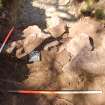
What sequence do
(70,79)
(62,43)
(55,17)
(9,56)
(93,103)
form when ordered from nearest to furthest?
(93,103)
(70,79)
(9,56)
(62,43)
(55,17)

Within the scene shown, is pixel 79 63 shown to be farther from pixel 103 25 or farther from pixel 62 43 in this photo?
pixel 103 25

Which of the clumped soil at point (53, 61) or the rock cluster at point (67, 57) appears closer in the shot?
the clumped soil at point (53, 61)

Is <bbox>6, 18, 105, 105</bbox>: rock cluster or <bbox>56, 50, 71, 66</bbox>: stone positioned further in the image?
<bbox>56, 50, 71, 66</bbox>: stone

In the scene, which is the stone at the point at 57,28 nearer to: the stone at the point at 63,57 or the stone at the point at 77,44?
the stone at the point at 77,44

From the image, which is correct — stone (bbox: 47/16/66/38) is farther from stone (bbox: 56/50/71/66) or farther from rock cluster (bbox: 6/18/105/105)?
stone (bbox: 56/50/71/66)

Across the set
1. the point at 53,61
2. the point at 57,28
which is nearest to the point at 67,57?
the point at 53,61

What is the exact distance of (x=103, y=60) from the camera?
5.50m

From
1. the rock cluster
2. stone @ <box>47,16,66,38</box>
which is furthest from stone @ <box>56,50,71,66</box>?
stone @ <box>47,16,66,38</box>

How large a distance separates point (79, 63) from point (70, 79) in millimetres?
352

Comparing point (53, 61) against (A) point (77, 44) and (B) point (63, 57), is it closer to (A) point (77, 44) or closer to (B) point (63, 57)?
(B) point (63, 57)

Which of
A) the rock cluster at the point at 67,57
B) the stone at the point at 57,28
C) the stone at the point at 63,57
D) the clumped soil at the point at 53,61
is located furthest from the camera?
the stone at the point at 57,28

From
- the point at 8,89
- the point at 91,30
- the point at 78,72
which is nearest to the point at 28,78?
the point at 8,89

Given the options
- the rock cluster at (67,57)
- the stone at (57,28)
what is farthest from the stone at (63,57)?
the stone at (57,28)

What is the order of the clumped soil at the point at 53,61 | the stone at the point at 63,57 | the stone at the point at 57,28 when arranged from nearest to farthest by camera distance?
1. the clumped soil at the point at 53,61
2. the stone at the point at 63,57
3. the stone at the point at 57,28
